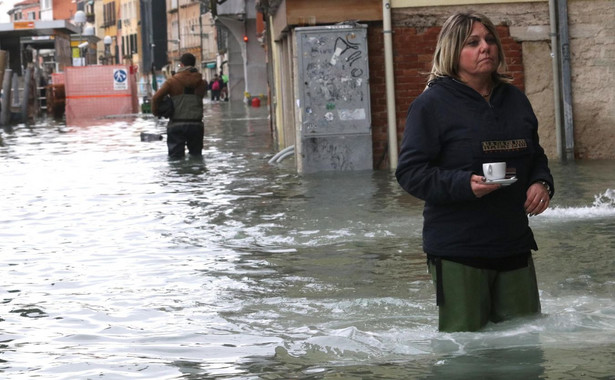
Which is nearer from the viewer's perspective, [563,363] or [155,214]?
[563,363]

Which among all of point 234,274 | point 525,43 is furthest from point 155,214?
point 525,43

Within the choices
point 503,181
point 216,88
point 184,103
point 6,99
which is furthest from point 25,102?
point 503,181

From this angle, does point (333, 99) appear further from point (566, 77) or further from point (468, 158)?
point (468, 158)

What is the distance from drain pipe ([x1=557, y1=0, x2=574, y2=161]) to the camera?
16.4 metres

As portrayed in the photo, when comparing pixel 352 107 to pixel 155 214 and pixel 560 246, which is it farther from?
pixel 560 246

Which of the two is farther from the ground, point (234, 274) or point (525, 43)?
point (525, 43)

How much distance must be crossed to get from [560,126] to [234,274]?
8.82 metres

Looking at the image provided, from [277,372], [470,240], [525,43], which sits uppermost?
[525,43]

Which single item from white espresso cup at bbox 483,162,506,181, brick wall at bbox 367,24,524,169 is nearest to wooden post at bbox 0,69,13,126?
brick wall at bbox 367,24,524,169

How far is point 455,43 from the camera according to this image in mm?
5301

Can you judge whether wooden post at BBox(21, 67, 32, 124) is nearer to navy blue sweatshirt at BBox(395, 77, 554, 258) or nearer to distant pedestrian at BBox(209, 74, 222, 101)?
distant pedestrian at BBox(209, 74, 222, 101)

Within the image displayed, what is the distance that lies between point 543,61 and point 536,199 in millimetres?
11738

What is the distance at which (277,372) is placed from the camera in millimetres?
5746

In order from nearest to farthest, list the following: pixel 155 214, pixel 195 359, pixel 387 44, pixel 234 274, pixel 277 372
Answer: pixel 277 372
pixel 195 359
pixel 234 274
pixel 155 214
pixel 387 44
